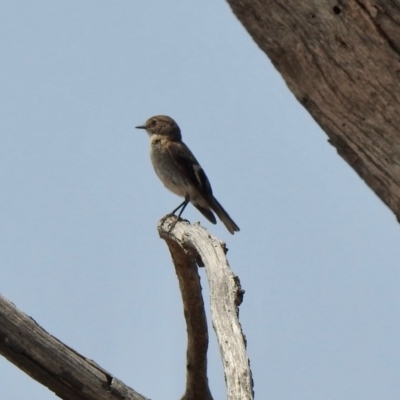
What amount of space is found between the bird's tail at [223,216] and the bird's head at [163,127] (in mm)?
1684

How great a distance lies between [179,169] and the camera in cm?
1093

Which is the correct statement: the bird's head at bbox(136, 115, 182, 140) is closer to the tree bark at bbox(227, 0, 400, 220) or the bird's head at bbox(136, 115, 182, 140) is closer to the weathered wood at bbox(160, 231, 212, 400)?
the weathered wood at bbox(160, 231, 212, 400)

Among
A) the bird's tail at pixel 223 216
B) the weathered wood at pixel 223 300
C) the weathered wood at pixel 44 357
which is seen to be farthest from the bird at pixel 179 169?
the weathered wood at pixel 44 357

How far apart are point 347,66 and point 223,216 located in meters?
8.31

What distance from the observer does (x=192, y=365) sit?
21.2ft

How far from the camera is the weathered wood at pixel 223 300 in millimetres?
4707

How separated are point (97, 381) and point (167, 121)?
7677mm

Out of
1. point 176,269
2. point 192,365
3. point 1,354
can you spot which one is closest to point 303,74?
point 1,354

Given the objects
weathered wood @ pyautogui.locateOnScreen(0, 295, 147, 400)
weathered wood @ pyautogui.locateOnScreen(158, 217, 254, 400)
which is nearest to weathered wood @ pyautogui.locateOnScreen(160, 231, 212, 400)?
weathered wood @ pyautogui.locateOnScreen(158, 217, 254, 400)

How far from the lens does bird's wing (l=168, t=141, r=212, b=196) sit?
10.6 metres

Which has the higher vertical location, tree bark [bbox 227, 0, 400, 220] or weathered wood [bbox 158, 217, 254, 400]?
weathered wood [bbox 158, 217, 254, 400]

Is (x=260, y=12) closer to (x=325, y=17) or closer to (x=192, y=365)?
(x=325, y=17)

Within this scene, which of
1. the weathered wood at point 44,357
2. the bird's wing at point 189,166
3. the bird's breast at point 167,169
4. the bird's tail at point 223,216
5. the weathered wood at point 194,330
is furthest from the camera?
the bird's breast at point 167,169

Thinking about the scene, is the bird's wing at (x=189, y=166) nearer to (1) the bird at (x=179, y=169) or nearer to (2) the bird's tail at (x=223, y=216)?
(1) the bird at (x=179, y=169)
